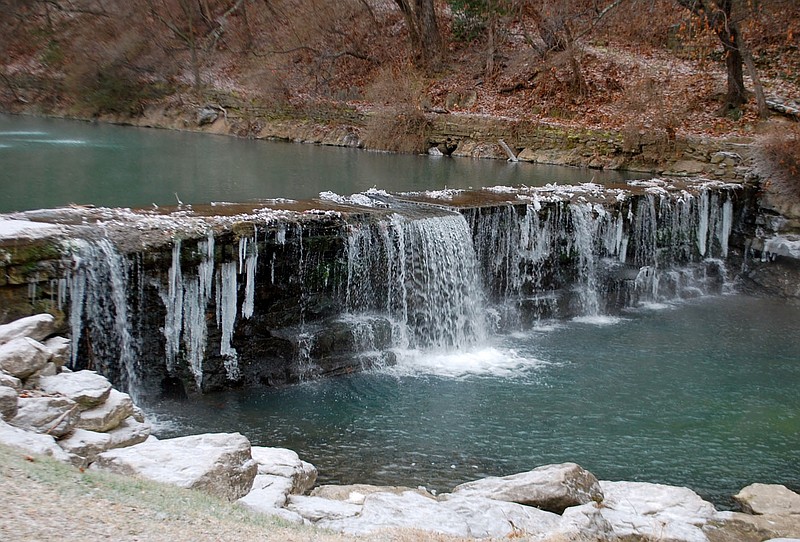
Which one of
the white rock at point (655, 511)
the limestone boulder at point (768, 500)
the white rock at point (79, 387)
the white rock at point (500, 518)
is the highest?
the white rock at point (79, 387)

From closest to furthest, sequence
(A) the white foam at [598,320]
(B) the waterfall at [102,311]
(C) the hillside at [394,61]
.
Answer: (B) the waterfall at [102,311] < (A) the white foam at [598,320] < (C) the hillside at [394,61]

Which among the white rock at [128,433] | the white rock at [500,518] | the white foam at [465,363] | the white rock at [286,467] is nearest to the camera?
the white rock at [500,518]

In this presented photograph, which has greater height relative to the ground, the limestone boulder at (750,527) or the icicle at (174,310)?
the icicle at (174,310)

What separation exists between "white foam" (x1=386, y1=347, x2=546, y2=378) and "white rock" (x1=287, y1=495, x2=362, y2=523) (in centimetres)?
444

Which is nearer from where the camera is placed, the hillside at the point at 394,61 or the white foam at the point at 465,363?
the white foam at the point at 465,363

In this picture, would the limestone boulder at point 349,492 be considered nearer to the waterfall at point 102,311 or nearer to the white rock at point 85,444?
the white rock at point 85,444

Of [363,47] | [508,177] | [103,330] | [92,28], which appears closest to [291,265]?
[103,330]

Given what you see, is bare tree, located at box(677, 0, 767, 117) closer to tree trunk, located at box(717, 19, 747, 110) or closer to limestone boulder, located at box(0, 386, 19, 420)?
tree trunk, located at box(717, 19, 747, 110)

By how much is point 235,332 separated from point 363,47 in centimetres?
2326

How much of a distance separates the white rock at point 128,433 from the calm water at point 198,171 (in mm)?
7769

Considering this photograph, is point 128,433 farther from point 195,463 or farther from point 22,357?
point 195,463

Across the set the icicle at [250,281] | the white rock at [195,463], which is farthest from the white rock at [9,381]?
the icicle at [250,281]

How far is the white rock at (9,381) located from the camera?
5244mm

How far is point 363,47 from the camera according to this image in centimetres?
3048
